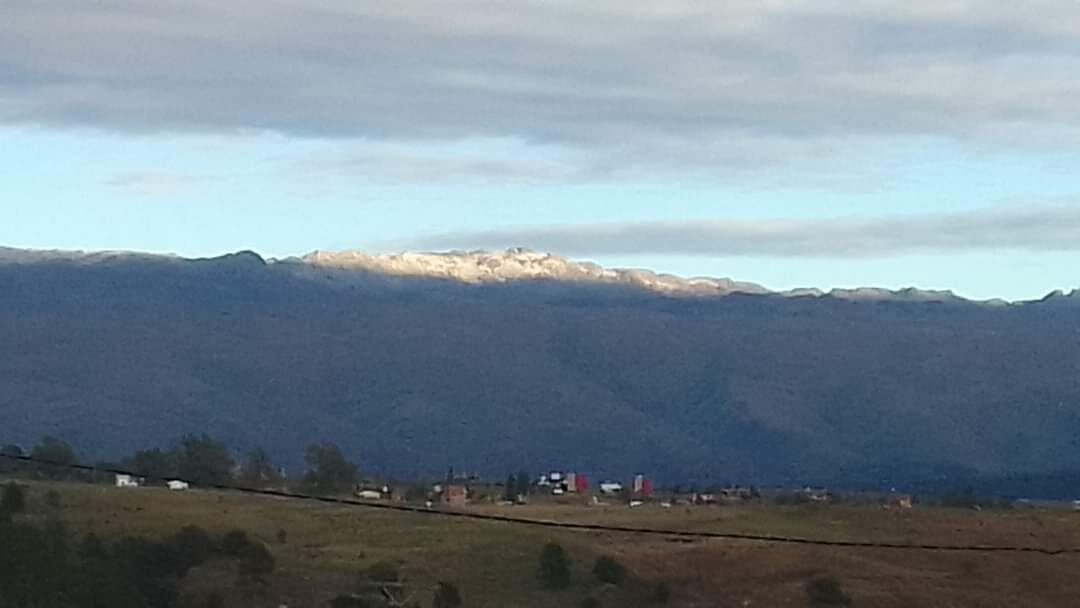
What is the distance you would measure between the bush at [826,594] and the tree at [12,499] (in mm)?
22838

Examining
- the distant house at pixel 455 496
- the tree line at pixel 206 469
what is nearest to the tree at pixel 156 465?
the tree line at pixel 206 469

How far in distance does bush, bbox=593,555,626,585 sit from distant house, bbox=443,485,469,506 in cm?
2222

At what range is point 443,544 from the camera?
74.1m

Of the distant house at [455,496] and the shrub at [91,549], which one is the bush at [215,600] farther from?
the distant house at [455,496]

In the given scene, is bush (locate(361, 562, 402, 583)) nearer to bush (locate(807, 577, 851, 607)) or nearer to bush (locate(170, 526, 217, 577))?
bush (locate(170, 526, 217, 577))

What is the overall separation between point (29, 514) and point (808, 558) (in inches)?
932

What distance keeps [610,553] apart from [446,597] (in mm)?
11671

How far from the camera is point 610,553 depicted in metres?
72.1

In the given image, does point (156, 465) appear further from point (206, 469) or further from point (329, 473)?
point (329, 473)

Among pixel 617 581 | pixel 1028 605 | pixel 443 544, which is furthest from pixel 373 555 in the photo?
pixel 1028 605

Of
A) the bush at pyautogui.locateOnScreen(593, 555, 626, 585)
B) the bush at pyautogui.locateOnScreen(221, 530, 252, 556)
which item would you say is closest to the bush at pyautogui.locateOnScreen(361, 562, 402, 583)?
the bush at pyautogui.locateOnScreen(221, 530, 252, 556)

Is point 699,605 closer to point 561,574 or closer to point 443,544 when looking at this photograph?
point 561,574

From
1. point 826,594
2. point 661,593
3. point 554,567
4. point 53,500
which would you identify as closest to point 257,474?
point 53,500

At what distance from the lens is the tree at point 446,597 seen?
200 ft
